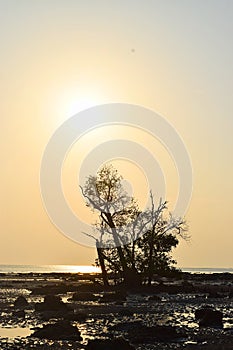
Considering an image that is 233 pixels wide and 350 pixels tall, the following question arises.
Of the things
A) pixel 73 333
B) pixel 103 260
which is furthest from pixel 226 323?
pixel 103 260

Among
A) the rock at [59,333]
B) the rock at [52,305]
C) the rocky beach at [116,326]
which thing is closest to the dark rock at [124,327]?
the rocky beach at [116,326]

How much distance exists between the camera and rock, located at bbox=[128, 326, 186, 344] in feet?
92.1

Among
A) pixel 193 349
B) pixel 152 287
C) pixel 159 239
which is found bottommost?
pixel 193 349

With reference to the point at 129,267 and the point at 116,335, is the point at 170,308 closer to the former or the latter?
the point at 116,335

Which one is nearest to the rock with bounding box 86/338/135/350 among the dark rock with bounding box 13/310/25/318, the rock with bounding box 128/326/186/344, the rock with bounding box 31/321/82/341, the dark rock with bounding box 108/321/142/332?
the rock with bounding box 128/326/186/344

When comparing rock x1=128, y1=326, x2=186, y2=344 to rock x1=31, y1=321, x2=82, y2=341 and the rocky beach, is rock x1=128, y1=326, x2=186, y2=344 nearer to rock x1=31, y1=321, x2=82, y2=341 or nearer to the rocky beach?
the rocky beach

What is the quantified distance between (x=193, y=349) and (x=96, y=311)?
1965 centimetres

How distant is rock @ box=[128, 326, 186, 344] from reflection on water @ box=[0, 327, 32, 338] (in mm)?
5200

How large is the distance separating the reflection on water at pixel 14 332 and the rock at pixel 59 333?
3.02ft

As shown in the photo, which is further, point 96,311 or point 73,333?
point 96,311

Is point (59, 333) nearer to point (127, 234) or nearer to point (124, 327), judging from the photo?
point (124, 327)

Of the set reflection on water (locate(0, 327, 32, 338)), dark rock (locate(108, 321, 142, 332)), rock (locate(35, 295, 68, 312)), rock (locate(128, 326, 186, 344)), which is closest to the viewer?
rock (locate(128, 326, 186, 344))

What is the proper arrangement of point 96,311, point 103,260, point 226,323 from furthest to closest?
point 103,260 < point 96,311 < point 226,323

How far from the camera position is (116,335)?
29.8 m
